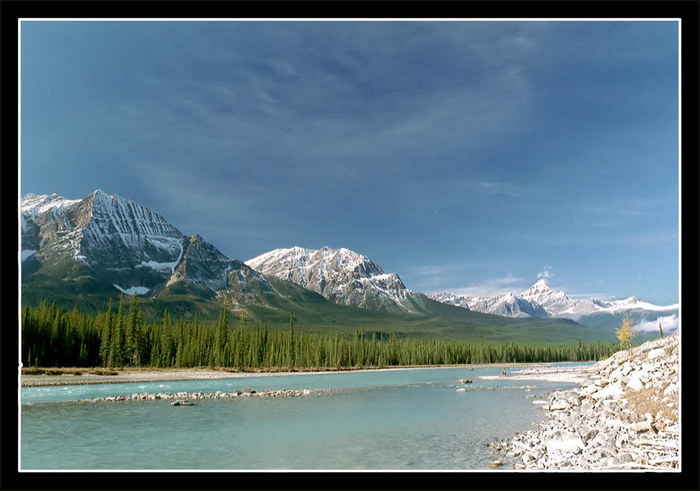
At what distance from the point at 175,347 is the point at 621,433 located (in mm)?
71827

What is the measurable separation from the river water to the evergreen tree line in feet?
105

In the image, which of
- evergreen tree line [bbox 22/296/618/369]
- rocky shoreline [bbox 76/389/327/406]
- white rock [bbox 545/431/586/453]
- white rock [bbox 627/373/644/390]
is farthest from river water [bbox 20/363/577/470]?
evergreen tree line [bbox 22/296/618/369]

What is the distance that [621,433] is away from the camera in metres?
12.1

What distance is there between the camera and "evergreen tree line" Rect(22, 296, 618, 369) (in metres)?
58.6

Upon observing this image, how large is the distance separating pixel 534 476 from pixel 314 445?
436 inches

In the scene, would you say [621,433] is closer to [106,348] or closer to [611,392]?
[611,392]

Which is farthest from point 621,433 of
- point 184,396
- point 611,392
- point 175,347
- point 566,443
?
point 175,347

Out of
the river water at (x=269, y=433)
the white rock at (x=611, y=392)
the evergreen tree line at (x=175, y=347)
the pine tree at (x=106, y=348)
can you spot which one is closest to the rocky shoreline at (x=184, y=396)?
the river water at (x=269, y=433)

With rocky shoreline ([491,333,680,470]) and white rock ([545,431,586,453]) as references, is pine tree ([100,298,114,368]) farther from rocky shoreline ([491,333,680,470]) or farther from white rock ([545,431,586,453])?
white rock ([545,431,586,453])

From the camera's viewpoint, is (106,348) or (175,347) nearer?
(106,348)

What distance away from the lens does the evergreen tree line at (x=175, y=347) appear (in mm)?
58562

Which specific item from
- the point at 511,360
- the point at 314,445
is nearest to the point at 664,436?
the point at 314,445
